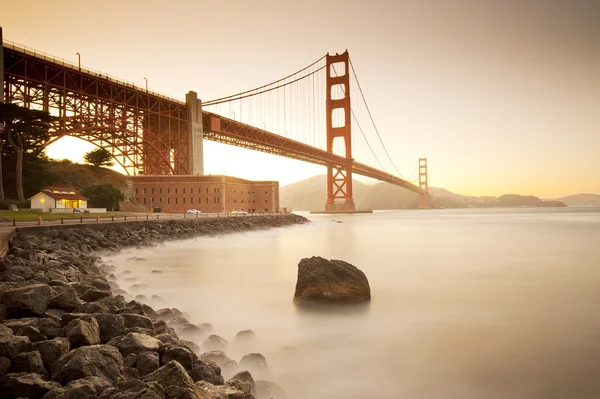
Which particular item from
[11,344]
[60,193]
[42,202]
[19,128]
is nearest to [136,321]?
[11,344]

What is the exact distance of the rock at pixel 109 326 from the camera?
5.28 m

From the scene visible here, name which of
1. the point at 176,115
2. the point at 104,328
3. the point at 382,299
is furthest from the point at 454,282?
the point at 176,115

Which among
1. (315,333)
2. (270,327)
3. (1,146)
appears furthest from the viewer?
(1,146)

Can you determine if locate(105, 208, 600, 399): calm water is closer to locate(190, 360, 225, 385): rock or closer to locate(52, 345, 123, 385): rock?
locate(190, 360, 225, 385): rock

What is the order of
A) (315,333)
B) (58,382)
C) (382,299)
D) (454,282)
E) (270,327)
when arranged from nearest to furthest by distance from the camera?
1. (58,382)
2. (315,333)
3. (270,327)
4. (382,299)
5. (454,282)

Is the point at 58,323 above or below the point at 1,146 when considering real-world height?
below

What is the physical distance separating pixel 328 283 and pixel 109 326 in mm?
5155

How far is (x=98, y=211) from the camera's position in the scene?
37.9m

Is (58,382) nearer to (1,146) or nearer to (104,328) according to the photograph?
(104,328)

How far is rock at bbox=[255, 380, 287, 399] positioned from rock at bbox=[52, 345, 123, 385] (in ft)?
5.75

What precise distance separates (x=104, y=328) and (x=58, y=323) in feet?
2.05

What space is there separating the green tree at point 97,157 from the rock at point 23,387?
55.6 m

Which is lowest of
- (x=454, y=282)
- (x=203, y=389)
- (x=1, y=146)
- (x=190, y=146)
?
(x=454, y=282)

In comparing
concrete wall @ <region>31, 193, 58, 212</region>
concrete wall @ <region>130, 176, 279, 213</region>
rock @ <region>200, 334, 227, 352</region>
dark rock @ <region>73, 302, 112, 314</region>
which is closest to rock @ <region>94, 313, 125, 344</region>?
dark rock @ <region>73, 302, 112, 314</region>
